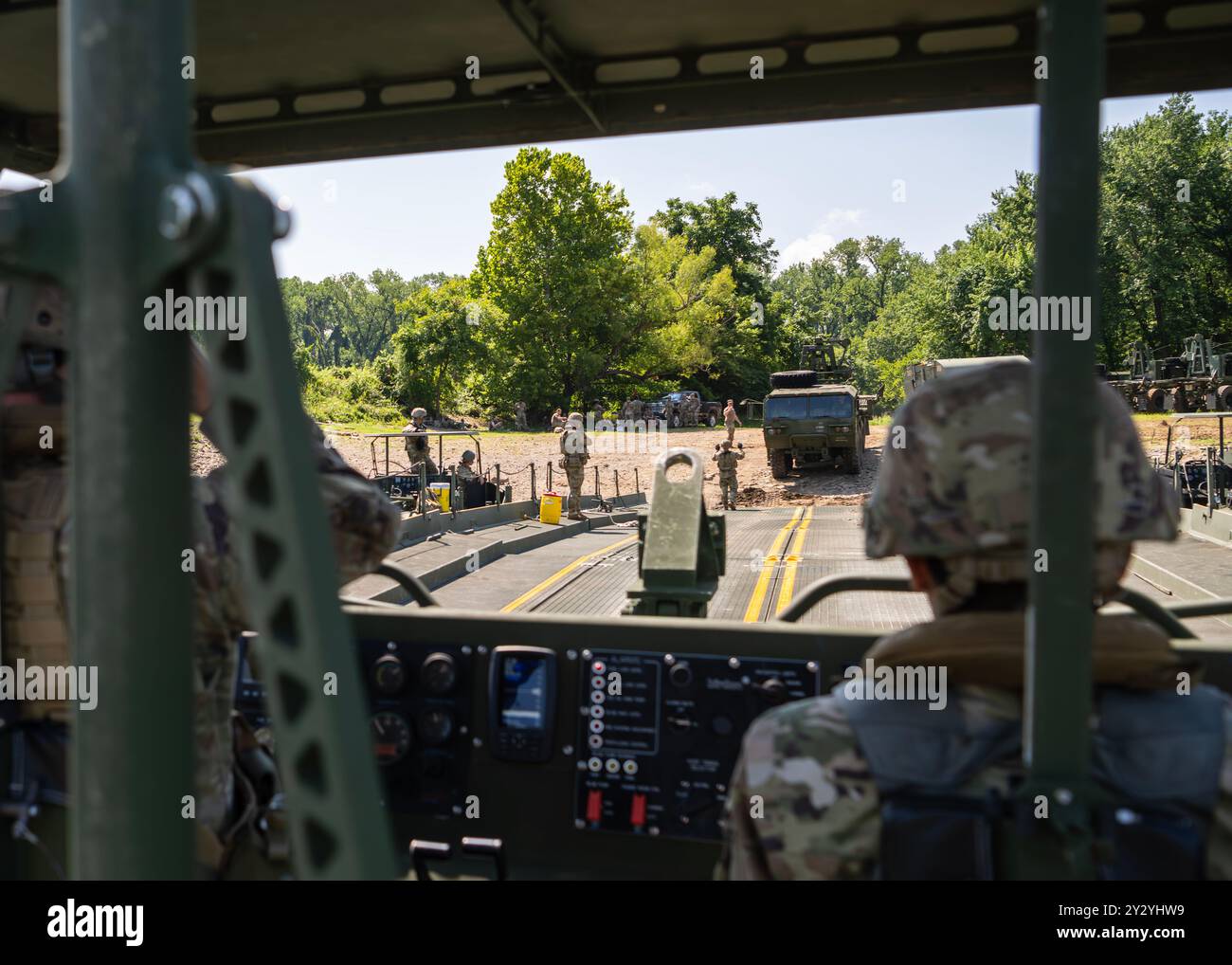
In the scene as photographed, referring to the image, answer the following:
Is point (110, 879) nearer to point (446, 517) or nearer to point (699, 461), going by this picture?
point (699, 461)

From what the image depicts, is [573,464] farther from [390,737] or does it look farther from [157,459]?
[157,459]

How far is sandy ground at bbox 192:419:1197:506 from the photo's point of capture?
24844 millimetres

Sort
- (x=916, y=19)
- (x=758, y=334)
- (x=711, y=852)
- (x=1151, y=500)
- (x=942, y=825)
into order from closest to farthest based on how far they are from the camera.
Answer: (x=942, y=825) < (x=1151, y=500) < (x=711, y=852) < (x=916, y=19) < (x=758, y=334)

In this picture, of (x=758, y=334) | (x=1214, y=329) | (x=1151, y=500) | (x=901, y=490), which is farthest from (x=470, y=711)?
(x=758, y=334)

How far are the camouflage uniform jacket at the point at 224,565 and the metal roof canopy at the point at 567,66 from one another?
2.02 metres

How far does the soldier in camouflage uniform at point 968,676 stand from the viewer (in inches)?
56.9

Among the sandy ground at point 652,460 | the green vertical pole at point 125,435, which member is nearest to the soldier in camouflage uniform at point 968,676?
the green vertical pole at point 125,435

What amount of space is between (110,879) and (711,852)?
6.44 ft

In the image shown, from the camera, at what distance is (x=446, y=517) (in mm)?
15211

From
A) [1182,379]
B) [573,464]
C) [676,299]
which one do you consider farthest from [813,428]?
[676,299]

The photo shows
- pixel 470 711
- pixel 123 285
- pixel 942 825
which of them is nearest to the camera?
pixel 123 285

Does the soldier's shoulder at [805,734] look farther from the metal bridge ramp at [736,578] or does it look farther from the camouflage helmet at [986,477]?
the metal bridge ramp at [736,578]

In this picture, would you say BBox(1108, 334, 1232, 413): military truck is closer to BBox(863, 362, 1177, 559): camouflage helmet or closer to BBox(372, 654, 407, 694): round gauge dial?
BBox(372, 654, 407, 694): round gauge dial

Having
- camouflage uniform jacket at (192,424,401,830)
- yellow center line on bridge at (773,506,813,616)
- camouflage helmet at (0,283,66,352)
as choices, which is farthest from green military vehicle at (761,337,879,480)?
camouflage helmet at (0,283,66,352)
